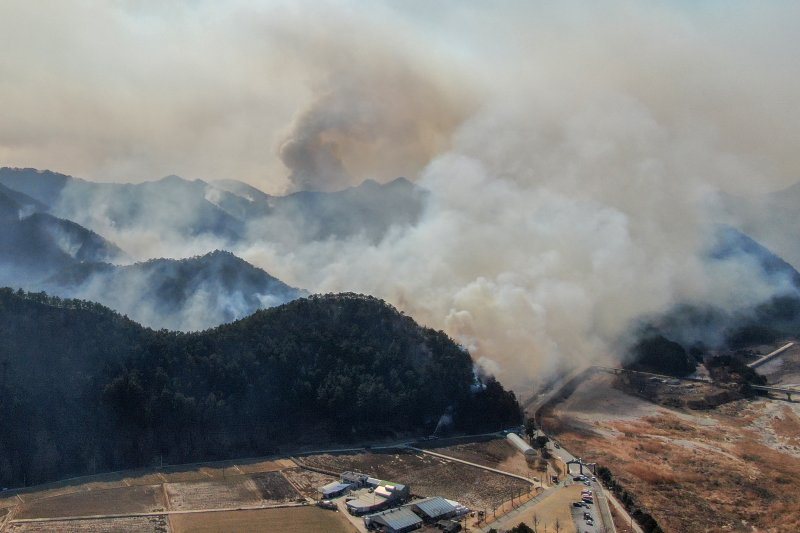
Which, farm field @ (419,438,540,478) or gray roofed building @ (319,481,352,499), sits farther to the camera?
farm field @ (419,438,540,478)

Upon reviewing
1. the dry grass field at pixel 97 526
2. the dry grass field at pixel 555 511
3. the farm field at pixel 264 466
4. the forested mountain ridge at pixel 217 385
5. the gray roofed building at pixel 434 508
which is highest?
the forested mountain ridge at pixel 217 385

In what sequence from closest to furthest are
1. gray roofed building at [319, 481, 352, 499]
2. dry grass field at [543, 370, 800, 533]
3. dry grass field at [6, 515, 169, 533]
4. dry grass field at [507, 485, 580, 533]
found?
dry grass field at [6, 515, 169, 533] < dry grass field at [507, 485, 580, 533] < gray roofed building at [319, 481, 352, 499] < dry grass field at [543, 370, 800, 533]

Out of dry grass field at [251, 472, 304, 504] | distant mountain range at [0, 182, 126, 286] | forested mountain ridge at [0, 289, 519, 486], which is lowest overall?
dry grass field at [251, 472, 304, 504]

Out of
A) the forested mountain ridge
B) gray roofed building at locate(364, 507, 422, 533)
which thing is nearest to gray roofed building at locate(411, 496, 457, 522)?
gray roofed building at locate(364, 507, 422, 533)

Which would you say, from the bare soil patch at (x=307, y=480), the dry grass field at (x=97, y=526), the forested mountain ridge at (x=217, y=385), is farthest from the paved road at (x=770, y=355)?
the dry grass field at (x=97, y=526)

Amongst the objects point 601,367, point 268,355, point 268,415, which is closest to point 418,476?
point 268,415

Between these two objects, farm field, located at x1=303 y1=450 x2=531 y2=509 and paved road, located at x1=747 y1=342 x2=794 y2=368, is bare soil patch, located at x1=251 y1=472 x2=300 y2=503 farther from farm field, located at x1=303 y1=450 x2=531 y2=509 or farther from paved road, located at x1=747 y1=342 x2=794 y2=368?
paved road, located at x1=747 y1=342 x2=794 y2=368

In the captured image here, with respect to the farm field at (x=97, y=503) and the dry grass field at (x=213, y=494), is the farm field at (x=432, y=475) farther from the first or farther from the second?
the farm field at (x=97, y=503)
